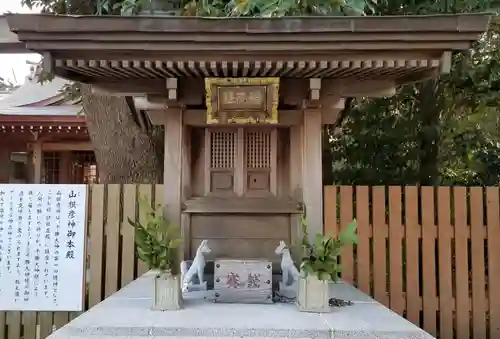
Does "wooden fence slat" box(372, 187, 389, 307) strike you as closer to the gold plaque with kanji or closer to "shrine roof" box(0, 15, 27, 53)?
the gold plaque with kanji

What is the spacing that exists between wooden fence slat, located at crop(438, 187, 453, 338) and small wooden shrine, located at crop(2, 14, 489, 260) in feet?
5.44

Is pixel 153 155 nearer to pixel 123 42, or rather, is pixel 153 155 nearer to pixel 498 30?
pixel 123 42

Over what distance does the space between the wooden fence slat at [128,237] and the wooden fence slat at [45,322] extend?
823mm

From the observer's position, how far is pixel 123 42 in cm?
318

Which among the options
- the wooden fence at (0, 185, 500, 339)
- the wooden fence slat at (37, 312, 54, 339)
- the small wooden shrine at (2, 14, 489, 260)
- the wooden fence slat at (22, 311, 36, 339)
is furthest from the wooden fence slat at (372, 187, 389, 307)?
the wooden fence slat at (22, 311, 36, 339)

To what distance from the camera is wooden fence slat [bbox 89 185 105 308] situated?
5004mm

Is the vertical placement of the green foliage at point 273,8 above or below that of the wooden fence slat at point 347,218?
above

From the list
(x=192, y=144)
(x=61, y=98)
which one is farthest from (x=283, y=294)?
(x=61, y=98)

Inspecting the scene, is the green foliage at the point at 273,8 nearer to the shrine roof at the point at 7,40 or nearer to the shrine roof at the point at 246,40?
the shrine roof at the point at 246,40

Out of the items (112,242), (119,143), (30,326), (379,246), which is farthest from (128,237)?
(379,246)

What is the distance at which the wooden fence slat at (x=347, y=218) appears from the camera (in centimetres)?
498

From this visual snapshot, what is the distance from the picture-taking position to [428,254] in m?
4.95

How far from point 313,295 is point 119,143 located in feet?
12.8

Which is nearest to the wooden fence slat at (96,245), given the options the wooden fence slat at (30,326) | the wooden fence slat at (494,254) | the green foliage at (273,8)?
the wooden fence slat at (30,326)
